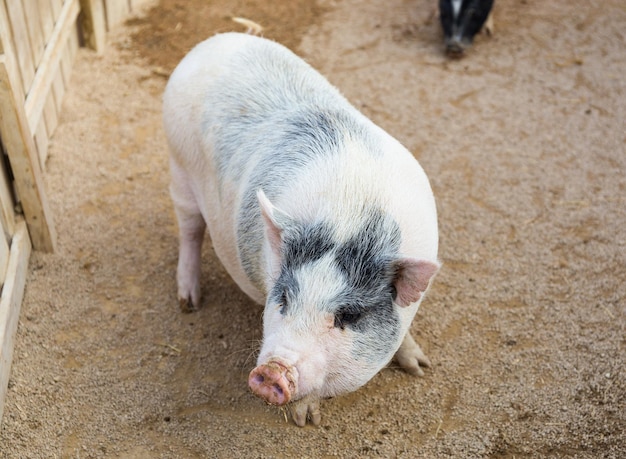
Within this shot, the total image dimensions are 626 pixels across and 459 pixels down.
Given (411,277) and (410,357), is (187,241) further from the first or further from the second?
(411,277)

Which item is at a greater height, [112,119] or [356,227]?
[356,227]

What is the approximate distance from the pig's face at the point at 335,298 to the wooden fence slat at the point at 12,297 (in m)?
1.49

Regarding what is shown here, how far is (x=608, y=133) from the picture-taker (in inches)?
217

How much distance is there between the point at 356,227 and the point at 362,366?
52 centimetres

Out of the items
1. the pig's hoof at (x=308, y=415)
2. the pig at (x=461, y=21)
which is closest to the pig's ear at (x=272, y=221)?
the pig's hoof at (x=308, y=415)

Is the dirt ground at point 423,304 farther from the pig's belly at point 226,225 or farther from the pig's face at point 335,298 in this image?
the pig's face at point 335,298

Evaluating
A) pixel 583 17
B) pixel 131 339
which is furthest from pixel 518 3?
pixel 131 339

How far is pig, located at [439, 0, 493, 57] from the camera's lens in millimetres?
6574

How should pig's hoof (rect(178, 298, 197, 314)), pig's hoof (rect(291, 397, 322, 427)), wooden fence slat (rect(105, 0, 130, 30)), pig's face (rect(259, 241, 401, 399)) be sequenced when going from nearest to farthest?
pig's face (rect(259, 241, 401, 399)) < pig's hoof (rect(291, 397, 322, 427)) < pig's hoof (rect(178, 298, 197, 314)) < wooden fence slat (rect(105, 0, 130, 30))

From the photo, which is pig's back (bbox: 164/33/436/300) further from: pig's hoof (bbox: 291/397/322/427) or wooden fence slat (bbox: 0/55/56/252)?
wooden fence slat (bbox: 0/55/56/252)

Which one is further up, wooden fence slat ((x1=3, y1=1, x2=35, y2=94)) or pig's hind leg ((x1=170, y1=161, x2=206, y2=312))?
wooden fence slat ((x1=3, y1=1, x2=35, y2=94))

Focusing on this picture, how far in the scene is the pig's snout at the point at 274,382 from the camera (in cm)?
234

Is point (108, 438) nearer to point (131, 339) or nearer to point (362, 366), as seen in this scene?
point (131, 339)

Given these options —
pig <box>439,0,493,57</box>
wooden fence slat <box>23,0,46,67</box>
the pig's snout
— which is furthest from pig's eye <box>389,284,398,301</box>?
pig <box>439,0,493,57</box>
